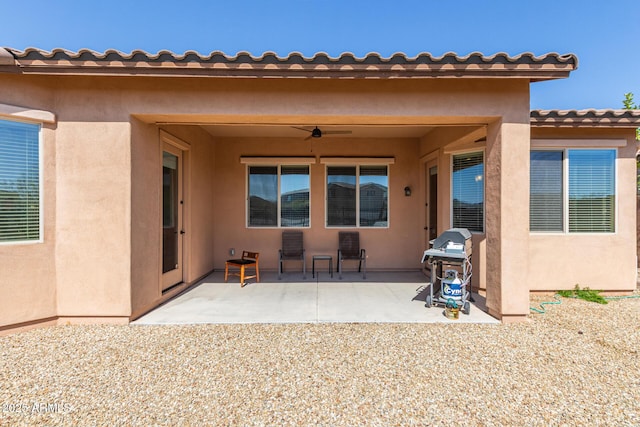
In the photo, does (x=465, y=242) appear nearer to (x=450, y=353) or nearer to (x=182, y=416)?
(x=450, y=353)

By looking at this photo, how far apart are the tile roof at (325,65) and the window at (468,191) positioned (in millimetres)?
1914

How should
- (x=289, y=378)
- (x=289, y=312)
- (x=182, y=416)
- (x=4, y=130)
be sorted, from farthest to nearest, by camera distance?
(x=289, y=312) < (x=4, y=130) < (x=289, y=378) < (x=182, y=416)

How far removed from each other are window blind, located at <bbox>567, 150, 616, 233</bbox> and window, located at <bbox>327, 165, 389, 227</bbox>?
11.9ft

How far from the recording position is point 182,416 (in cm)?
230

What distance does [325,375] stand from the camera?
284 centimetres

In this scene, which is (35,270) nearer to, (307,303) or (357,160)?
(307,303)

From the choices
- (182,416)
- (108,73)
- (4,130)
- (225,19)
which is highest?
(225,19)

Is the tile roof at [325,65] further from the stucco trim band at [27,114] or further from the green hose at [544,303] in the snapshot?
the green hose at [544,303]

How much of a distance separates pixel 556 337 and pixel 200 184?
6.61m

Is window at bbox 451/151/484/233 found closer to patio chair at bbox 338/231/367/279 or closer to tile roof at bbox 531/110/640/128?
tile roof at bbox 531/110/640/128

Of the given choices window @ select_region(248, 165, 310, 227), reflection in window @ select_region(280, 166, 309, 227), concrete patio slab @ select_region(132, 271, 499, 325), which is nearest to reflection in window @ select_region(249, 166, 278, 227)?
window @ select_region(248, 165, 310, 227)

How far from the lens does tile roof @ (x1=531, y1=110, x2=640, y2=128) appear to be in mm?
5020

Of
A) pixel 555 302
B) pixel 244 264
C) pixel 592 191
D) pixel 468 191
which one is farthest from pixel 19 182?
pixel 592 191

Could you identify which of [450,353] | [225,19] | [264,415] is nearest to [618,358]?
[450,353]
